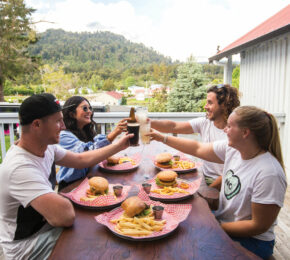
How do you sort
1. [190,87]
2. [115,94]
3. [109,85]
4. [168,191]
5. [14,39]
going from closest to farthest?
[168,191], [190,87], [14,39], [115,94], [109,85]

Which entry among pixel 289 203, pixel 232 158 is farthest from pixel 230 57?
pixel 232 158

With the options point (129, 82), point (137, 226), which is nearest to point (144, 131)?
point (137, 226)

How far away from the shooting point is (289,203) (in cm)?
332

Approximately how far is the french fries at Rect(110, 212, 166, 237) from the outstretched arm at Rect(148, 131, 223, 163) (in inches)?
35.3

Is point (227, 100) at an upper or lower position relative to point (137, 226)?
upper

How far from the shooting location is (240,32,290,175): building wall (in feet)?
14.2

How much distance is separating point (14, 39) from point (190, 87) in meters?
17.6

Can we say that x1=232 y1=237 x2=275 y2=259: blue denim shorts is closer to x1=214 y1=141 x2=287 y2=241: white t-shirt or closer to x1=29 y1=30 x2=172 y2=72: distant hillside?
x1=214 y1=141 x2=287 y2=241: white t-shirt

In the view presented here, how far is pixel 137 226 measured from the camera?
1083 millimetres

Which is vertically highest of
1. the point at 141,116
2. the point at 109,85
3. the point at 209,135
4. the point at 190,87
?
the point at 109,85

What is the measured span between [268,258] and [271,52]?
4.63 m

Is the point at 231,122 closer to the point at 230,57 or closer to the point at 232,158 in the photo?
the point at 232,158

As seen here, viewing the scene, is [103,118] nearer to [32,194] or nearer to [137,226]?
[32,194]

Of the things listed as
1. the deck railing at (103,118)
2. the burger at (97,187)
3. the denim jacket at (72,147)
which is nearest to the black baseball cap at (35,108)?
the burger at (97,187)
